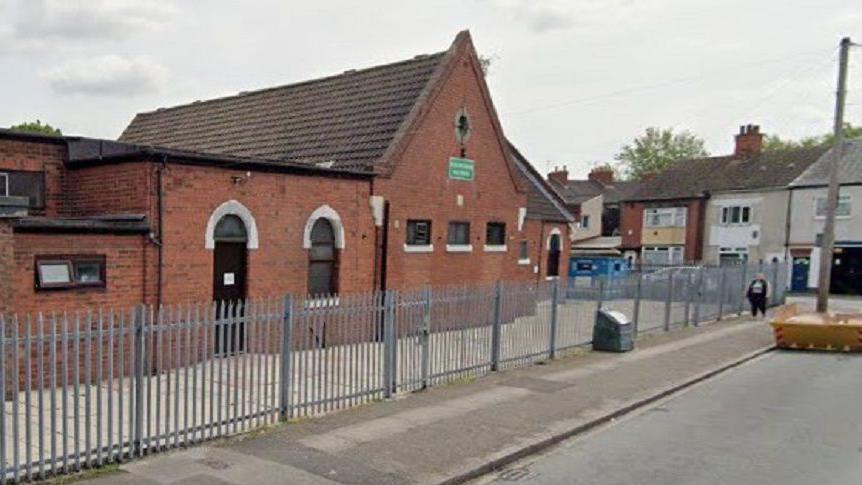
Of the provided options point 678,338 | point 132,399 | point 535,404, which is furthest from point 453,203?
point 132,399

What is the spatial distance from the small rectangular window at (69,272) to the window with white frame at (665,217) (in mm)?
38766

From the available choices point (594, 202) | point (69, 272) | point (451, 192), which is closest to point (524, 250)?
point (451, 192)

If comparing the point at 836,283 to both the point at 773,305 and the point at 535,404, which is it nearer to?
the point at 773,305

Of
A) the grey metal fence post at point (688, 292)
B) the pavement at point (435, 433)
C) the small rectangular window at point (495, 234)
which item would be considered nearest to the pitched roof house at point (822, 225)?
the grey metal fence post at point (688, 292)

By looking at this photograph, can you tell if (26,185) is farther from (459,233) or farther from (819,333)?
(819,333)

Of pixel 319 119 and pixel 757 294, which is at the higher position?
pixel 319 119

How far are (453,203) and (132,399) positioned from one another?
440 inches

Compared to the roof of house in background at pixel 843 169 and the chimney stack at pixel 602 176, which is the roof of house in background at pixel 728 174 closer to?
the roof of house in background at pixel 843 169

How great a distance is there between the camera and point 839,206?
34.8 meters

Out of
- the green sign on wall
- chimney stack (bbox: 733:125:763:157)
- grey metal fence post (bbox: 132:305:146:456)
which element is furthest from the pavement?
chimney stack (bbox: 733:125:763:157)

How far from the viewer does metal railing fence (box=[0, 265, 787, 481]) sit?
18.5 ft

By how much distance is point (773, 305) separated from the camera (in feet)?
82.9

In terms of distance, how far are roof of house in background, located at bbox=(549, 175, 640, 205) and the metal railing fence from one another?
39.5m

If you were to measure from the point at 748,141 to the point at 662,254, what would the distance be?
944cm
